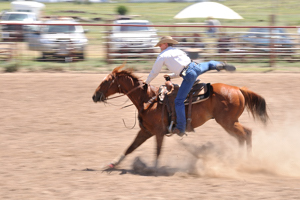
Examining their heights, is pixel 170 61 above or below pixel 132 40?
above

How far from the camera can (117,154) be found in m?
6.64

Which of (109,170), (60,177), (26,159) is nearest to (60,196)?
(60,177)

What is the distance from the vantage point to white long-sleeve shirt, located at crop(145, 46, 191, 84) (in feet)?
18.7

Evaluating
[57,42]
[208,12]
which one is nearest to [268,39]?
[208,12]

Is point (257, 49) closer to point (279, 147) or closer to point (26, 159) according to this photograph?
point (279, 147)

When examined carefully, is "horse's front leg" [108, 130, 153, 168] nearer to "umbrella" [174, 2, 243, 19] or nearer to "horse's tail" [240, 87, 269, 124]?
"horse's tail" [240, 87, 269, 124]

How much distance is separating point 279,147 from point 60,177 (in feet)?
11.1

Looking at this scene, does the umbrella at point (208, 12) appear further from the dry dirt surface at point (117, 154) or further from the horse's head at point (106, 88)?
the horse's head at point (106, 88)

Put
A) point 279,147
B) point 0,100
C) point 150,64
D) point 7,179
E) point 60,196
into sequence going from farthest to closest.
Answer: point 150,64
point 0,100
point 279,147
point 7,179
point 60,196

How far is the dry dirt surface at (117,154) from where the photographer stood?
5.06 meters

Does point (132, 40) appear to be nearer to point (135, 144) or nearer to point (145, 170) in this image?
point (135, 144)

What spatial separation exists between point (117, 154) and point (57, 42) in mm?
7776

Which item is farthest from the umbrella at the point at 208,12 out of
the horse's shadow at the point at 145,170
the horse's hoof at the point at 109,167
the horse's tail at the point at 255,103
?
the horse's hoof at the point at 109,167

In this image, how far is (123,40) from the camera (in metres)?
13.6
